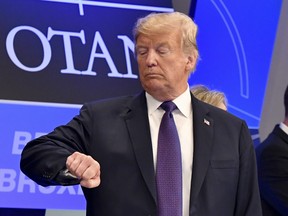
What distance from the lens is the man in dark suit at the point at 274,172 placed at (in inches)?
118

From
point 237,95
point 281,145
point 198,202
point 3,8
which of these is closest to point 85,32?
point 3,8

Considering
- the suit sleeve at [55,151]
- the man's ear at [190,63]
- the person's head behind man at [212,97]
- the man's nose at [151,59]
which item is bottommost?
the person's head behind man at [212,97]

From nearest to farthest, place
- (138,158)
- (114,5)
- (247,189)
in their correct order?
(138,158) → (247,189) → (114,5)

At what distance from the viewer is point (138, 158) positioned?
2.13m

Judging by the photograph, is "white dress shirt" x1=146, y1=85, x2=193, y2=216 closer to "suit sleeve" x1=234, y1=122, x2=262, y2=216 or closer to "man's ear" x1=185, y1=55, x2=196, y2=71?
"man's ear" x1=185, y1=55, x2=196, y2=71

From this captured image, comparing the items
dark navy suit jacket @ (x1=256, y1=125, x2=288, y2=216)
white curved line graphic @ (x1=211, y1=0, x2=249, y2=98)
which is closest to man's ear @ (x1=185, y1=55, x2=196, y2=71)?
dark navy suit jacket @ (x1=256, y1=125, x2=288, y2=216)

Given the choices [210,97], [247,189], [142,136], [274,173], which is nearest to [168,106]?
[142,136]

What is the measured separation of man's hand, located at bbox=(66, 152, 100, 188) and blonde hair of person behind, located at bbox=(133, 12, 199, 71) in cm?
58

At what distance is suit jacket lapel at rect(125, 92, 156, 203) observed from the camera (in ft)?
6.92

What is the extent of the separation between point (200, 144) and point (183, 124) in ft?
0.34

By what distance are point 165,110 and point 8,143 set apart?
1565mm

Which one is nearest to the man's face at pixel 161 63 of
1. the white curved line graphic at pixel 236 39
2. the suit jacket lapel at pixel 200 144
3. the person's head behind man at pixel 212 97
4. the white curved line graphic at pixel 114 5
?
the suit jacket lapel at pixel 200 144

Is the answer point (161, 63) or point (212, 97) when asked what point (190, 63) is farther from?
point (212, 97)

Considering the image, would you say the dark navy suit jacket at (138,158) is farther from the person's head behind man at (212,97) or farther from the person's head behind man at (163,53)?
the person's head behind man at (212,97)
